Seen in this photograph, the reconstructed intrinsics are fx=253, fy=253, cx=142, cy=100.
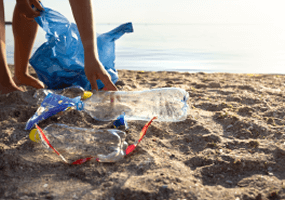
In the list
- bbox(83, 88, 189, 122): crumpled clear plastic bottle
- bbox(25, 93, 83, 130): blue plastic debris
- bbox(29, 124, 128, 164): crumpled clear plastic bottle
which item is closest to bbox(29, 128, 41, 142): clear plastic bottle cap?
bbox(29, 124, 128, 164): crumpled clear plastic bottle

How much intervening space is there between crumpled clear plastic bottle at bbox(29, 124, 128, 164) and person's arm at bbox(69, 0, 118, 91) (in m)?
0.37

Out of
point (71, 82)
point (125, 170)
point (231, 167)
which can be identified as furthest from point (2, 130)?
point (231, 167)

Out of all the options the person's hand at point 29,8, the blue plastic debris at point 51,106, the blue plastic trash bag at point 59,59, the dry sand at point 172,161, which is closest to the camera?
the dry sand at point 172,161

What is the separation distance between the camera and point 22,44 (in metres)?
2.16

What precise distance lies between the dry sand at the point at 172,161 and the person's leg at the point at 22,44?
1.51ft

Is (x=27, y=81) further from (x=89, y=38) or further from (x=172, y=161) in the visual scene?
(x=172, y=161)

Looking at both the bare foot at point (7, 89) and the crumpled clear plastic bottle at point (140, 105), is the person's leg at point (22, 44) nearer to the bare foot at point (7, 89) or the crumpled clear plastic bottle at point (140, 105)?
the bare foot at point (7, 89)

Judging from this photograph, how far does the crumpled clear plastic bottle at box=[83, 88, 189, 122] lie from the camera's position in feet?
5.14

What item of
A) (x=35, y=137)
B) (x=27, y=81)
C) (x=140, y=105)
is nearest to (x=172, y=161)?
(x=35, y=137)

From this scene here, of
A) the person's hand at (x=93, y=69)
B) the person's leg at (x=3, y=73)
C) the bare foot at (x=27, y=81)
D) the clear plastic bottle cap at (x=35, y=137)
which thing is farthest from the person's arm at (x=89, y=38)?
the bare foot at (x=27, y=81)

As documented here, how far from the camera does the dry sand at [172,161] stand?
0.86m

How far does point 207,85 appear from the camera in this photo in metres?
2.26

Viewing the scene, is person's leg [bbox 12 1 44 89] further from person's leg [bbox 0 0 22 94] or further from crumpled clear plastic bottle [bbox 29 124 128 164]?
crumpled clear plastic bottle [bbox 29 124 128 164]

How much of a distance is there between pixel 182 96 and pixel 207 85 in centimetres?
45
